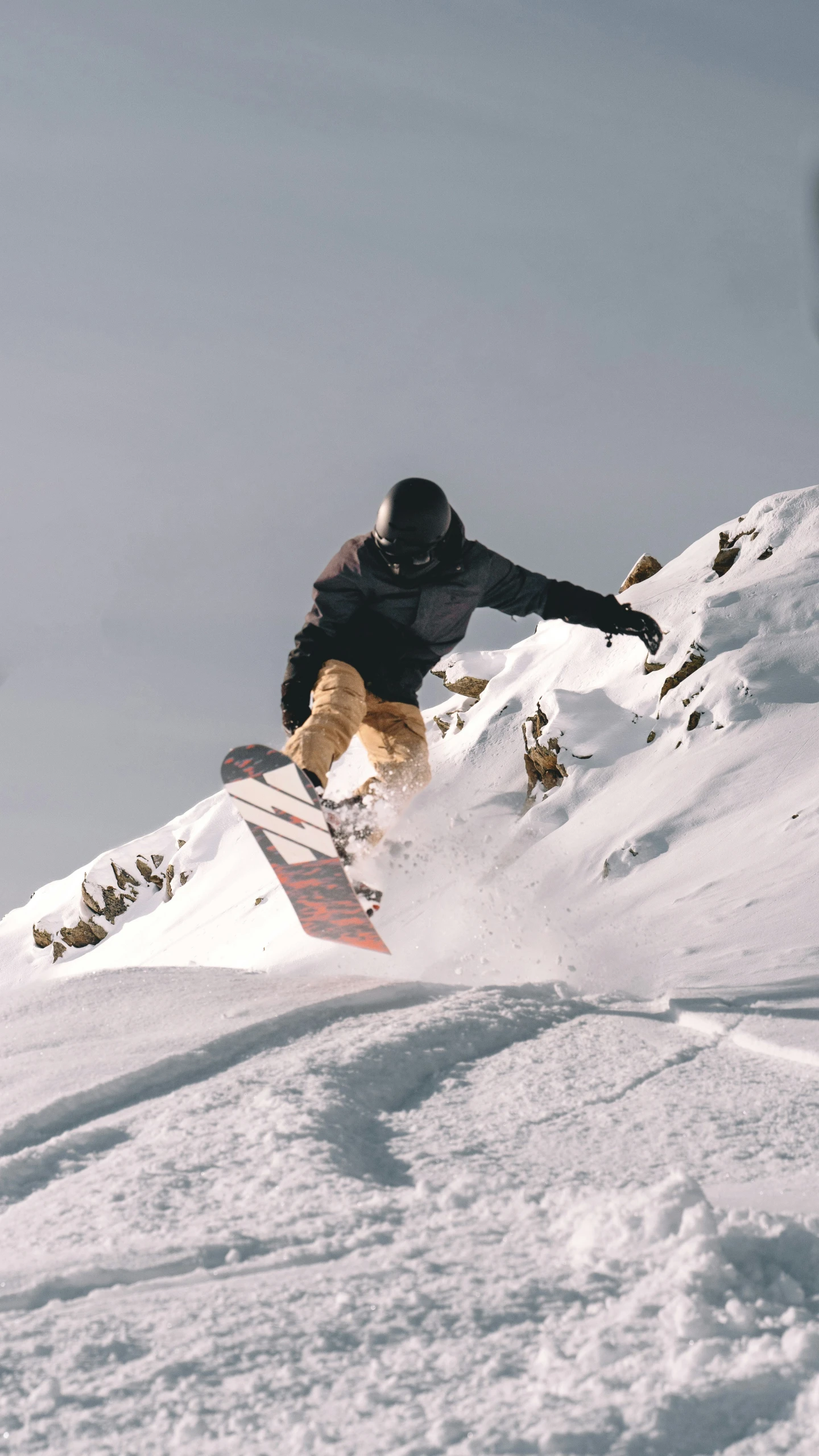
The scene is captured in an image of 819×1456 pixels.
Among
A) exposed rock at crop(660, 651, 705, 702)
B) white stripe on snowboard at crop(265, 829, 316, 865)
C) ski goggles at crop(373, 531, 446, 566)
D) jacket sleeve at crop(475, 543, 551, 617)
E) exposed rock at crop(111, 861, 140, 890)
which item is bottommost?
white stripe on snowboard at crop(265, 829, 316, 865)

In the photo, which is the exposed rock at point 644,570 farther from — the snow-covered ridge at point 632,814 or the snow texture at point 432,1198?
the snow texture at point 432,1198

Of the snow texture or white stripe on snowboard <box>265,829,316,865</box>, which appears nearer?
the snow texture

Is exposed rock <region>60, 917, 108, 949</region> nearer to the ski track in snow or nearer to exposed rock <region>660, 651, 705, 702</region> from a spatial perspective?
exposed rock <region>660, 651, 705, 702</region>

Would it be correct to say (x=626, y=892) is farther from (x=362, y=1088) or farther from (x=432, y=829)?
(x=362, y=1088)

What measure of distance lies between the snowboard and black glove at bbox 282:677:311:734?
753 mm

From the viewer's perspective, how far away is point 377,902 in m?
4.85

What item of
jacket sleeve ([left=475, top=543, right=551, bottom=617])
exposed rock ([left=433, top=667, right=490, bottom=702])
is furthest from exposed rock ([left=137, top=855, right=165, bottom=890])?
jacket sleeve ([left=475, top=543, right=551, bottom=617])

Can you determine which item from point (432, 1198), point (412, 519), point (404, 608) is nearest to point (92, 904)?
point (404, 608)

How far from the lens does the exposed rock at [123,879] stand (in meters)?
47.1

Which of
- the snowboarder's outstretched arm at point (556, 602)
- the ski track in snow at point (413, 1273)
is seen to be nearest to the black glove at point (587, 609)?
the snowboarder's outstretched arm at point (556, 602)

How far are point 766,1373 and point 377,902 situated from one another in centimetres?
374

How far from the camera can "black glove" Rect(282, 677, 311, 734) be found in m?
4.93

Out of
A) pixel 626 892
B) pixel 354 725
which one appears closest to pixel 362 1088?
pixel 354 725

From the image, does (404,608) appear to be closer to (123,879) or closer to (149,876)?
(149,876)
